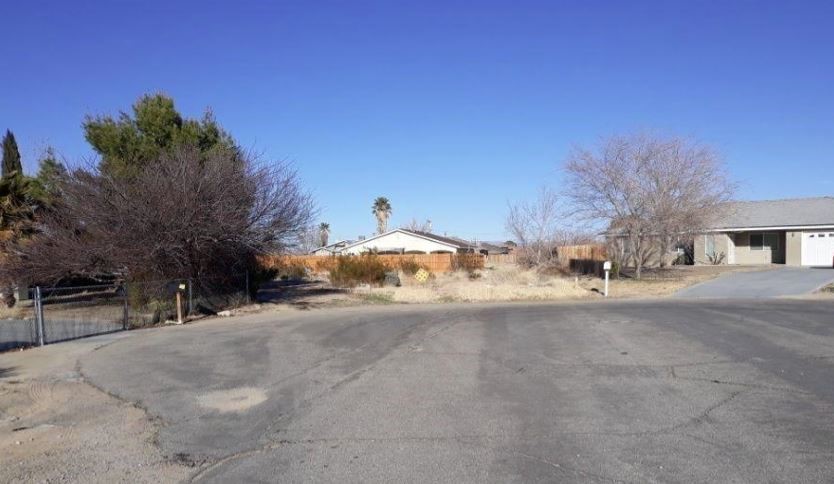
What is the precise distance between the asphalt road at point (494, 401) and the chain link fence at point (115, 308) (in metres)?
2.22

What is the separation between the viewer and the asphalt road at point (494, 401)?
6.18m

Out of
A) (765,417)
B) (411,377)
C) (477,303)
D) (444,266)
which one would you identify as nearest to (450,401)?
(411,377)

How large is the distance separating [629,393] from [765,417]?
5.65ft

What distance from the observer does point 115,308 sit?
2050 centimetres

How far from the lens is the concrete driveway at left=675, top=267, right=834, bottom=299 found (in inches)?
1069

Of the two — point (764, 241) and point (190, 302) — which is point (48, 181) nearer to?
point (190, 302)

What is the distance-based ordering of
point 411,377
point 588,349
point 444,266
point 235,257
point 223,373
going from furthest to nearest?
point 444,266
point 235,257
point 588,349
point 223,373
point 411,377

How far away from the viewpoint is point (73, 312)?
2092 cm

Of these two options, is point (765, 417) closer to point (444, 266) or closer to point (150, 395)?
point (150, 395)

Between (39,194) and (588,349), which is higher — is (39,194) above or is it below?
above

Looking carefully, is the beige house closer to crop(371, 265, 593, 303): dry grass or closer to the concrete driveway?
the concrete driveway

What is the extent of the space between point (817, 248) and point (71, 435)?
46801 mm

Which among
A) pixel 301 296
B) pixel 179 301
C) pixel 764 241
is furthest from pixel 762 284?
pixel 179 301

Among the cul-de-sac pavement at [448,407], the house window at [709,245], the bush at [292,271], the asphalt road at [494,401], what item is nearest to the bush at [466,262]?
the bush at [292,271]
